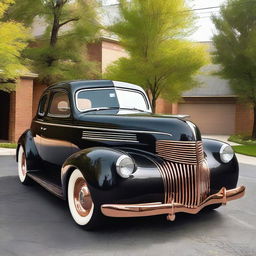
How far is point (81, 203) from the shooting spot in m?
4.54

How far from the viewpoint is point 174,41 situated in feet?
65.4

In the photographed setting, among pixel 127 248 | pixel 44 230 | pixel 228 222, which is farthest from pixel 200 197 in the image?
pixel 44 230

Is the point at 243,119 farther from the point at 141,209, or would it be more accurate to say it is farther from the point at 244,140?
the point at 141,209

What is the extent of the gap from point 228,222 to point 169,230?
0.99 m

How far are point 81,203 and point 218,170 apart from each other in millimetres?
1886

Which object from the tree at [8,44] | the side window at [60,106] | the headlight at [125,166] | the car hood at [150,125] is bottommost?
the headlight at [125,166]

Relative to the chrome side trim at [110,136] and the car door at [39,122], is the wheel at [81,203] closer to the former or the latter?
the chrome side trim at [110,136]

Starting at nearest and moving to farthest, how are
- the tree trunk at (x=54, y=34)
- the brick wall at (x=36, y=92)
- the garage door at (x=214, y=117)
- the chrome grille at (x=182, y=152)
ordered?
the chrome grille at (x=182, y=152)
the tree trunk at (x=54, y=34)
the brick wall at (x=36, y=92)
the garage door at (x=214, y=117)

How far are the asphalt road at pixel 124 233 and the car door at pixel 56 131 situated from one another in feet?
2.52

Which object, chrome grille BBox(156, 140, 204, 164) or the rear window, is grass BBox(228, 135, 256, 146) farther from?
chrome grille BBox(156, 140, 204, 164)

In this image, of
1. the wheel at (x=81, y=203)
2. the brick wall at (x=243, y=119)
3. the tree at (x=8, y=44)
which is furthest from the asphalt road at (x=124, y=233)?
the brick wall at (x=243, y=119)

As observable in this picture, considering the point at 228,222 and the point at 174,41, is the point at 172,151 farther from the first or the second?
the point at 174,41

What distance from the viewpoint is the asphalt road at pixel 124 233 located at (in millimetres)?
3713

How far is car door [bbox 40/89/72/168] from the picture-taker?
5422 millimetres
